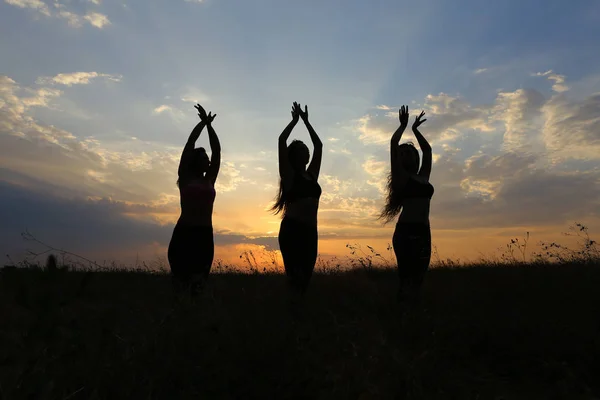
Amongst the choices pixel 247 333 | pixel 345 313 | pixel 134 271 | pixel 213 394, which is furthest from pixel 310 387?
pixel 134 271

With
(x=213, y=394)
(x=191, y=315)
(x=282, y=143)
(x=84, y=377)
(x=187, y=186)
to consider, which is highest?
(x=282, y=143)

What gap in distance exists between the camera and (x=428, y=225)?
5309 millimetres

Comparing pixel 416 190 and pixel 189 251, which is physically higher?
pixel 416 190

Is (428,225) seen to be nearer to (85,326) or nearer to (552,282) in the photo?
(552,282)

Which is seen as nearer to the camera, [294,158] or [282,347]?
[282,347]

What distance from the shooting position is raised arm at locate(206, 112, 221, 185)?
5.46 metres

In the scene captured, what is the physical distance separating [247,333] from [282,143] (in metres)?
2.84

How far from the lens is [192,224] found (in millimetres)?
5086

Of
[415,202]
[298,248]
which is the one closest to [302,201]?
[298,248]

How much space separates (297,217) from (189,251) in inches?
51.1

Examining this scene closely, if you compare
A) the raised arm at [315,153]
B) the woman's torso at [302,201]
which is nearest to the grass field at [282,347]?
the woman's torso at [302,201]

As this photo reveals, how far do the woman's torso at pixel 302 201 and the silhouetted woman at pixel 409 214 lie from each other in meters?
1.02

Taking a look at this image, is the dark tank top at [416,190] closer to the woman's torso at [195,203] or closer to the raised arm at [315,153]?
the raised arm at [315,153]

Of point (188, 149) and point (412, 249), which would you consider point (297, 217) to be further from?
point (188, 149)
